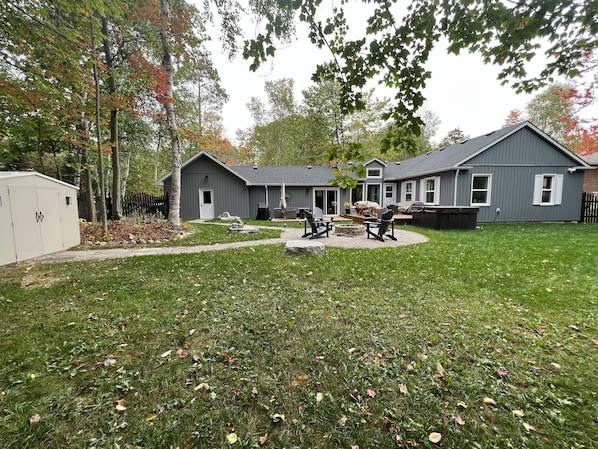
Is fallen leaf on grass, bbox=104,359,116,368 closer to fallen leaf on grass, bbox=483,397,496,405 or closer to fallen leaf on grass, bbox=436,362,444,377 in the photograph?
fallen leaf on grass, bbox=436,362,444,377

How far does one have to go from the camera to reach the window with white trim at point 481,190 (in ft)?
43.0

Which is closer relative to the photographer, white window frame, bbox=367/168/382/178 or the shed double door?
the shed double door

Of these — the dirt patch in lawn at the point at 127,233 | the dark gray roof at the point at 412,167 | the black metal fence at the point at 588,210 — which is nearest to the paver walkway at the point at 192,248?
the dirt patch in lawn at the point at 127,233

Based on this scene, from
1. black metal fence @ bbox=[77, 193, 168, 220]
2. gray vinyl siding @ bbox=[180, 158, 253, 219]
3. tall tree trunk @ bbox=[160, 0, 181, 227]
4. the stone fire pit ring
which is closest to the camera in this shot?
tall tree trunk @ bbox=[160, 0, 181, 227]

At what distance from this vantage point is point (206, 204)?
16.4 meters

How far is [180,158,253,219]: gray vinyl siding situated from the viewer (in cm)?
1599

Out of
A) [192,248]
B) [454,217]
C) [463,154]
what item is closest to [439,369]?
[192,248]

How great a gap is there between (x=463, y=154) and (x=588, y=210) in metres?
6.85

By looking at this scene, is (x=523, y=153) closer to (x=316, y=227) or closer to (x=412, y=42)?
(x=316, y=227)

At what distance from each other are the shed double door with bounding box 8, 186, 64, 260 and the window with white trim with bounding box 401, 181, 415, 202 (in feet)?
54.6

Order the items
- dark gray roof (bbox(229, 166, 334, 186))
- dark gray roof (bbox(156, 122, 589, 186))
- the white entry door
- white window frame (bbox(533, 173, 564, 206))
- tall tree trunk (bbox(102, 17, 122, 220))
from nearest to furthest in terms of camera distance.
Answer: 1. tall tree trunk (bbox(102, 17, 122, 220))
2. dark gray roof (bbox(156, 122, 589, 186))
3. white window frame (bbox(533, 173, 564, 206))
4. the white entry door
5. dark gray roof (bbox(229, 166, 334, 186))

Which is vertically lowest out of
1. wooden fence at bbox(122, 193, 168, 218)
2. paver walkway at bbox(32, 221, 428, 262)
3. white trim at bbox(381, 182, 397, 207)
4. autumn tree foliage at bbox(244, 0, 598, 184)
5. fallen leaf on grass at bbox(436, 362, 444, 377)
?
fallen leaf on grass at bbox(436, 362, 444, 377)

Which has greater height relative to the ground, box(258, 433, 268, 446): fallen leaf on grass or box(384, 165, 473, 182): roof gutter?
box(384, 165, 473, 182): roof gutter

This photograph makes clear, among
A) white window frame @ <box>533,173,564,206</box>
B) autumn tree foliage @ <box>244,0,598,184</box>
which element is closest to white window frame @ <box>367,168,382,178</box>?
white window frame @ <box>533,173,564,206</box>
